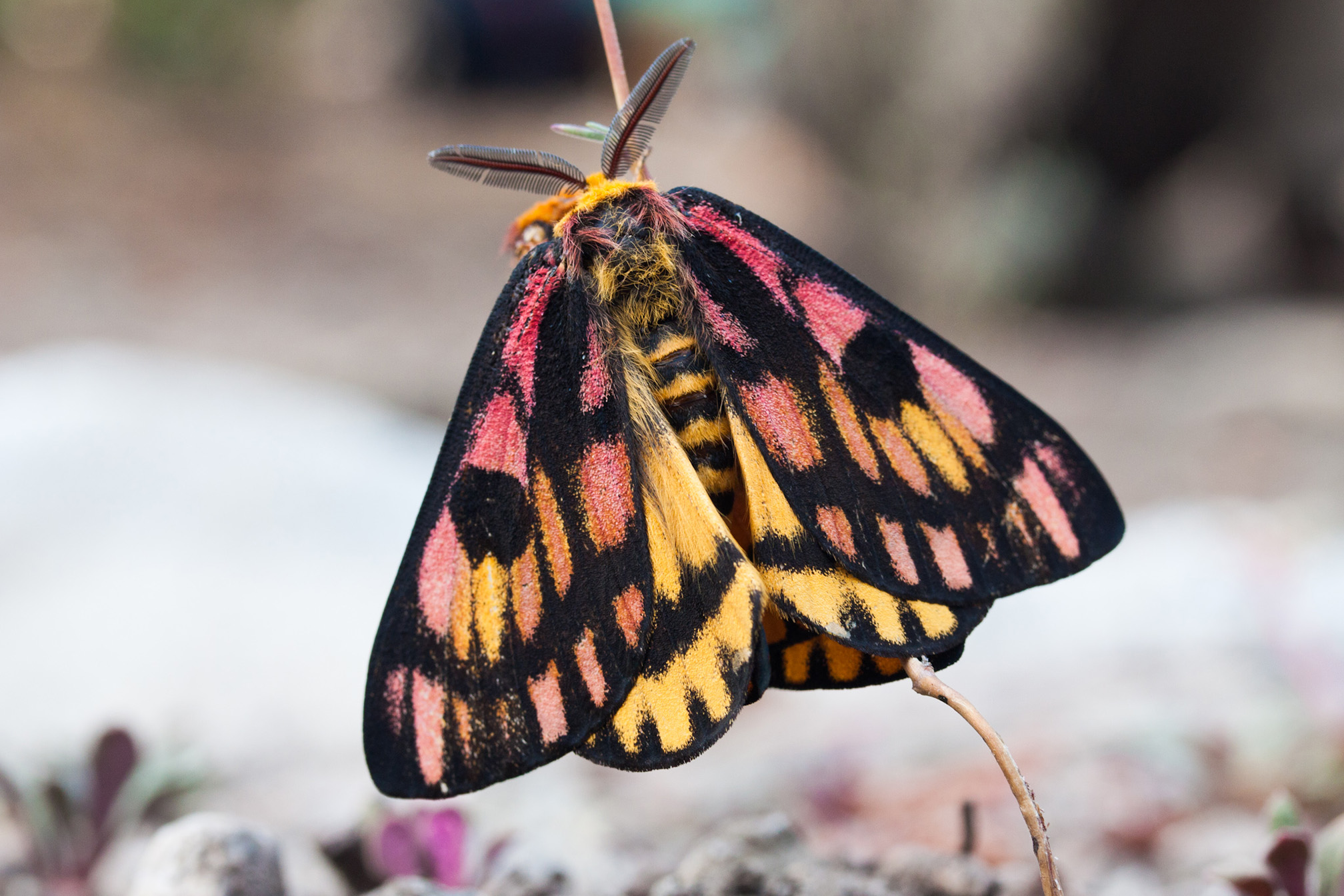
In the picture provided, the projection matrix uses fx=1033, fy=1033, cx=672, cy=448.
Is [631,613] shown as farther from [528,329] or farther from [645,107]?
[645,107]

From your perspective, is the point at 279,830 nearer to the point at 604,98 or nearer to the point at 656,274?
the point at 656,274

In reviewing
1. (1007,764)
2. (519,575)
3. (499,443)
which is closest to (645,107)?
(499,443)

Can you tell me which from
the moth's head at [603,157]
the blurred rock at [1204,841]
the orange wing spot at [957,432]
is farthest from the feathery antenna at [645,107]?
the blurred rock at [1204,841]

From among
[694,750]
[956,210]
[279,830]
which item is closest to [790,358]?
[694,750]

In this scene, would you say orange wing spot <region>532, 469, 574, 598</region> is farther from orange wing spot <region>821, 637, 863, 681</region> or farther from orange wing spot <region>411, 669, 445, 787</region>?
orange wing spot <region>821, 637, 863, 681</region>

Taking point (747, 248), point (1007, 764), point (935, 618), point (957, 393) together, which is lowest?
point (1007, 764)

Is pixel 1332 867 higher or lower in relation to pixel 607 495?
lower

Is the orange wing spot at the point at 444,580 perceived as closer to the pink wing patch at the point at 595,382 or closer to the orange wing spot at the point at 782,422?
the pink wing patch at the point at 595,382
